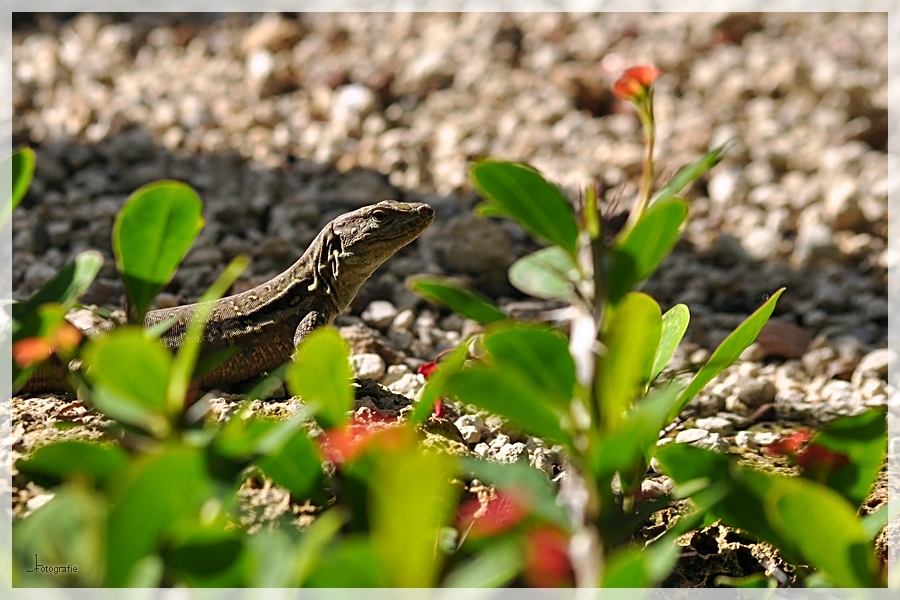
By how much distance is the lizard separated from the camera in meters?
3.57

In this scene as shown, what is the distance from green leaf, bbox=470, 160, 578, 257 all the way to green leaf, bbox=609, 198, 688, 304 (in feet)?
0.37

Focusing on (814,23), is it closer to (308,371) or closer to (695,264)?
Result: (695,264)

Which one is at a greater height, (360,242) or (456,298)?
(456,298)

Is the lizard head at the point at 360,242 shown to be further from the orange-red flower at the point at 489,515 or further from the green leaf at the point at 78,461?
the green leaf at the point at 78,461

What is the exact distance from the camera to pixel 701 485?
66.1 inches

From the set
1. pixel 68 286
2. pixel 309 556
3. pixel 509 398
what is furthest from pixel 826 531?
pixel 68 286

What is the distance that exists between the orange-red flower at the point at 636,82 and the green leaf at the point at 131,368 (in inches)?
41.4

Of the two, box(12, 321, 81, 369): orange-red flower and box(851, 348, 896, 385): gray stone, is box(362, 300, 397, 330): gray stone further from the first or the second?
box(12, 321, 81, 369): orange-red flower

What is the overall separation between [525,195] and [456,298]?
0.78 feet

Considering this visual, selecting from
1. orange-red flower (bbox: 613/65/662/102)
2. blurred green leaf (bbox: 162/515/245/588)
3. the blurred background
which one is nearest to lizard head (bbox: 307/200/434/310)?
the blurred background

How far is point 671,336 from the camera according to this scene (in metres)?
2.18

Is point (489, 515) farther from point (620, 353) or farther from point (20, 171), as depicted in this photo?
point (20, 171)

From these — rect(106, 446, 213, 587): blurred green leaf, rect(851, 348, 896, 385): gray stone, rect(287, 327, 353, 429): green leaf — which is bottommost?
rect(851, 348, 896, 385): gray stone

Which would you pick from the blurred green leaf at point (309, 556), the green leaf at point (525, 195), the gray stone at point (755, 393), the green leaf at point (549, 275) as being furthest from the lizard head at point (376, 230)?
the blurred green leaf at point (309, 556)
